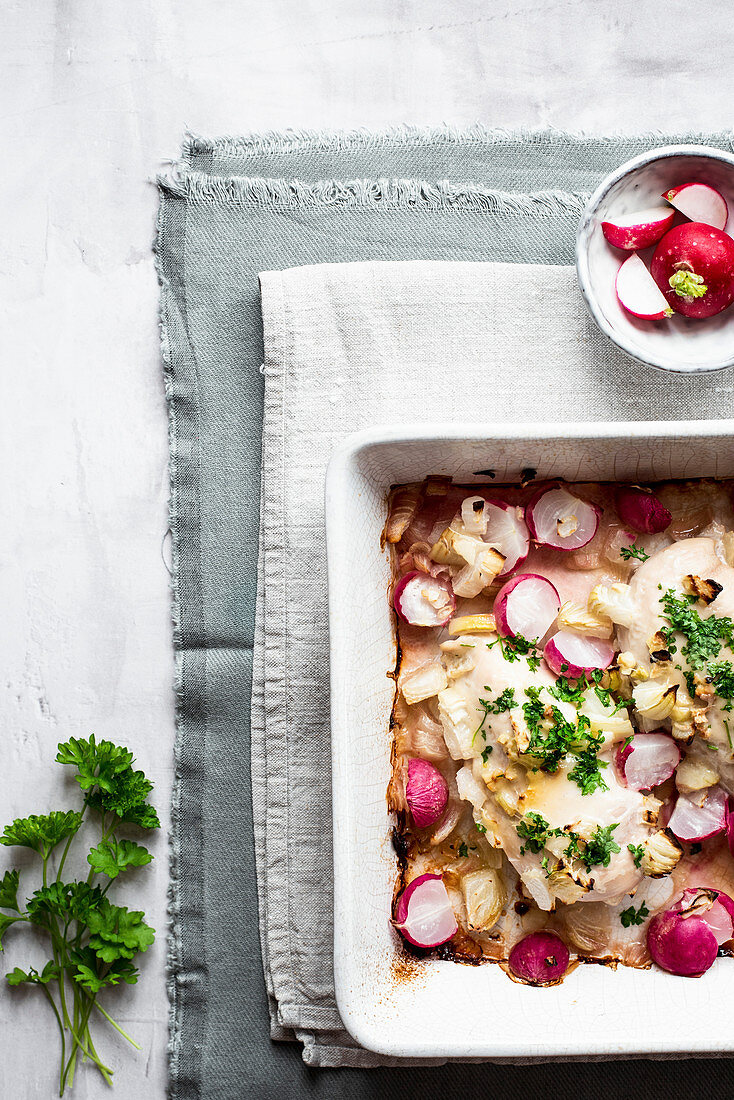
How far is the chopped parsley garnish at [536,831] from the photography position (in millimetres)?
1606

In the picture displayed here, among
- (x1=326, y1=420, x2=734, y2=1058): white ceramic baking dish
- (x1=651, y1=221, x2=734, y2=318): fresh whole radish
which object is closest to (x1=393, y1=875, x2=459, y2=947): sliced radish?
(x1=326, y1=420, x2=734, y2=1058): white ceramic baking dish

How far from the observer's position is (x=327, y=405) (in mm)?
1916

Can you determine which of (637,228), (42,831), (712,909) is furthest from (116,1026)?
(637,228)

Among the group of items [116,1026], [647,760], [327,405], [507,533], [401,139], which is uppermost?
[401,139]

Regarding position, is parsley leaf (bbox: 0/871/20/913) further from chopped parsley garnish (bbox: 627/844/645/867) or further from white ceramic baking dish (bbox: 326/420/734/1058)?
chopped parsley garnish (bbox: 627/844/645/867)

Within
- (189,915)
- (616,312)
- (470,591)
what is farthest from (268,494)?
(189,915)

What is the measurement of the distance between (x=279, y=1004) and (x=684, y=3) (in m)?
2.36

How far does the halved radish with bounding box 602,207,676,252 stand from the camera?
1.81 metres

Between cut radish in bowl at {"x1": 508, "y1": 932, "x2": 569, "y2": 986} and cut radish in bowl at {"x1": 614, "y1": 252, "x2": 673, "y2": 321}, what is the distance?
4.01 ft

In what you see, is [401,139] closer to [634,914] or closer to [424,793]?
[424,793]

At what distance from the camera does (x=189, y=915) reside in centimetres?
195

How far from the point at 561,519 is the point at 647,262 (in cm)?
57

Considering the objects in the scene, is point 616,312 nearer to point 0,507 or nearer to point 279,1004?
point 0,507

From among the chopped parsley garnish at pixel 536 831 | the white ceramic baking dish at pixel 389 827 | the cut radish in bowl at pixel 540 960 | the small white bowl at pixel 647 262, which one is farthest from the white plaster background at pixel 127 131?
the cut radish in bowl at pixel 540 960
